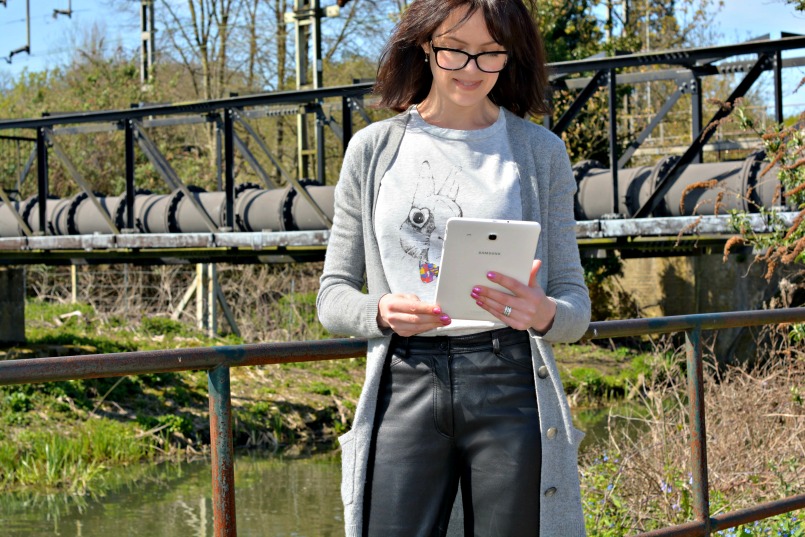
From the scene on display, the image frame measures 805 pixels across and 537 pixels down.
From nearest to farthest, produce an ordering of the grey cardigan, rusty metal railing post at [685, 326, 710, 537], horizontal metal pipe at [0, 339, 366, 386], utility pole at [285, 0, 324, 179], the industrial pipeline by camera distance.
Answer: horizontal metal pipe at [0, 339, 366, 386], the grey cardigan, rusty metal railing post at [685, 326, 710, 537], the industrial pipeline, utility pole at [285, 0, 324, 179]

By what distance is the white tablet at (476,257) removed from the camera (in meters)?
2.17

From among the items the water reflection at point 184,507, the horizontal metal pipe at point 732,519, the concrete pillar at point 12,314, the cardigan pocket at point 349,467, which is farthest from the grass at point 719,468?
the concrete pillar at point 12,314

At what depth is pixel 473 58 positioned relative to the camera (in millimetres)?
2361

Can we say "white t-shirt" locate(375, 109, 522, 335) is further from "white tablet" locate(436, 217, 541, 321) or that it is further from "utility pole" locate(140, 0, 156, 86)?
"utility pole" locate(140, 0, 156, 86)

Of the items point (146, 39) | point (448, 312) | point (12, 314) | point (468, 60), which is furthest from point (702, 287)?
point (448, 312)

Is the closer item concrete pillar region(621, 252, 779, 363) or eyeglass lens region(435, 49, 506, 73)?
eyeglass lens region(435, 49, 506, 73)

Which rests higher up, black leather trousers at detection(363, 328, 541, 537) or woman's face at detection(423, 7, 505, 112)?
woman's face at detection(423, 7, 505, 112)

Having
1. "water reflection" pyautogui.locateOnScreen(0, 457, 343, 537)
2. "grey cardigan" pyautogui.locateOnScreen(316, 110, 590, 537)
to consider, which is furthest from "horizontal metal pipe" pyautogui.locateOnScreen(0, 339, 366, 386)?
"water reflection" pyautogui.locateOnScreen(0, 457, 343, 537)

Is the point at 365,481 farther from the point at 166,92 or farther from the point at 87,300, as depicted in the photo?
the point at 166,92

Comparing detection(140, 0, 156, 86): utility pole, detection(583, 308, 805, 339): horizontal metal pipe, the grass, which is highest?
detection(140, 0, 156, 86): utility pole

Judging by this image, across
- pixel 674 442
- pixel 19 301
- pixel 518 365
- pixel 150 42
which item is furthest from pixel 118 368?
pixel 150 42

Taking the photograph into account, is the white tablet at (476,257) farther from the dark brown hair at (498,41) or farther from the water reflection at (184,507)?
the water reflection at (184,507)

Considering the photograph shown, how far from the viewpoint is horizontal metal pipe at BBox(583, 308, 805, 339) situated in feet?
10.00

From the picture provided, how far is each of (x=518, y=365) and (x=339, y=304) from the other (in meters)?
0.38
